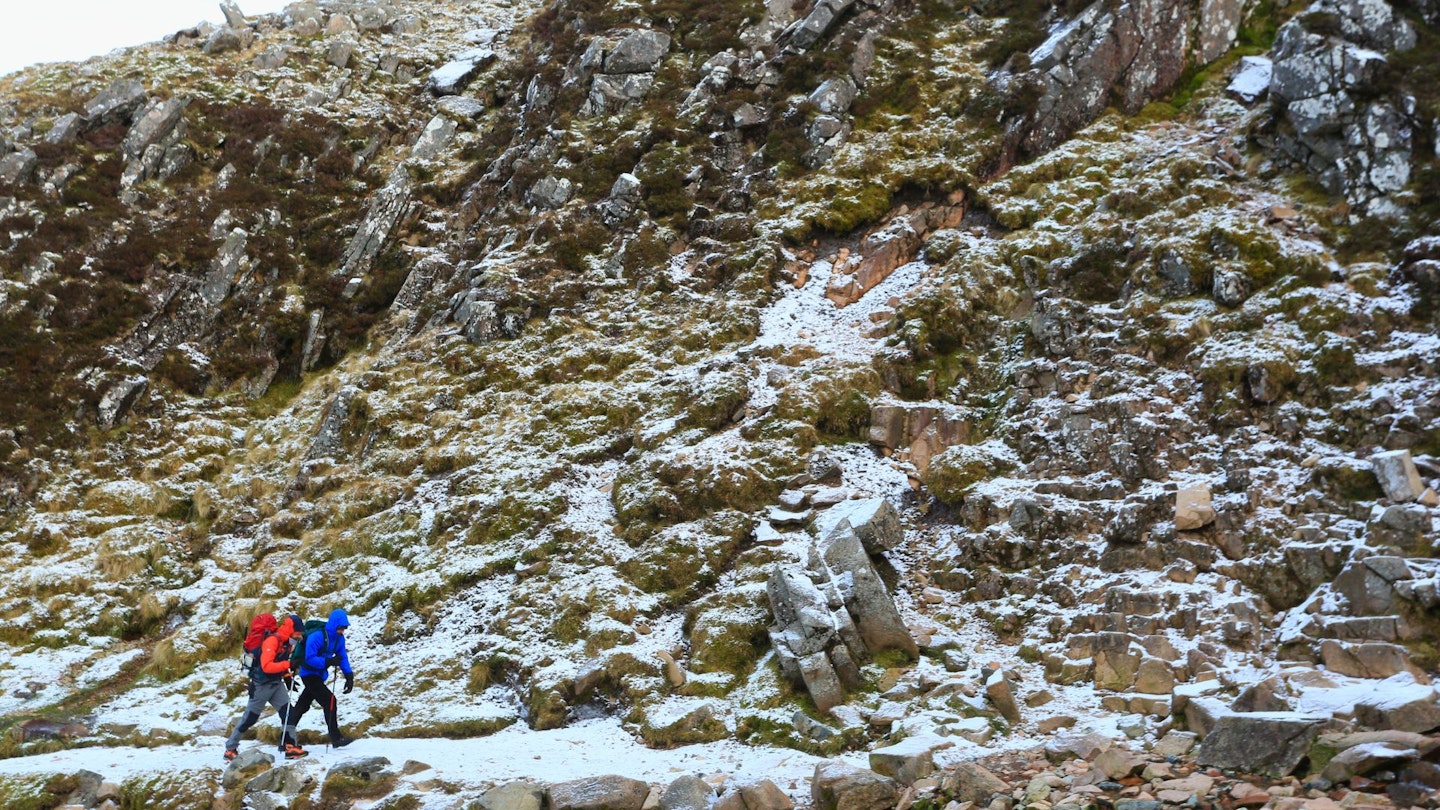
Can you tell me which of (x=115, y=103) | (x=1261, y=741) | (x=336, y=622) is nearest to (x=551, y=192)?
(x=336, y=622)

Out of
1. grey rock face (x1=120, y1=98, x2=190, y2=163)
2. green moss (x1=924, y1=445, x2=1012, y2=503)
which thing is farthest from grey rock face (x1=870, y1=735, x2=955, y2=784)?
grey rock face (x1=120, y1=98, x2=190, y2=163)

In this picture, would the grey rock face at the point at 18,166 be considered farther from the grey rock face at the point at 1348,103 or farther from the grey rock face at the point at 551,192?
the grey rock face at the point at 1348,103

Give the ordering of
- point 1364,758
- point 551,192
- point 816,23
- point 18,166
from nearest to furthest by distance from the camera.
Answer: point 1364,758 < point 551,192 < point 18,166 < point 816,23

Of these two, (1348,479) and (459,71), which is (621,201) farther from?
(1348,479)

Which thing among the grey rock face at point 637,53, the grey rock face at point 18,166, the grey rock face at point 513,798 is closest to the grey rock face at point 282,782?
the grey rock face at point 513,798

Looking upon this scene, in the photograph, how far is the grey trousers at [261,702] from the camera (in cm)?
1200

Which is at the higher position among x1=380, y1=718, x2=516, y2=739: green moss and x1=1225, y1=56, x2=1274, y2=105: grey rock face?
x1=1225, y1=56, x2=1274, y2=105: grey rock face

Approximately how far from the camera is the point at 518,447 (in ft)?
63.1

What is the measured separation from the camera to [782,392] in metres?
18.6

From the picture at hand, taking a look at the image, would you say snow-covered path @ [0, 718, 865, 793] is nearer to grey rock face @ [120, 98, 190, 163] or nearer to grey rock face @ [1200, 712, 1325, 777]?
grey rock face @ [1200, 712, 1325, 777]

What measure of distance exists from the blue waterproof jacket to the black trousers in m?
0.10

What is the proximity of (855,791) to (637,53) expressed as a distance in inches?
1161

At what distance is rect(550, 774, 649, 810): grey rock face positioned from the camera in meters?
9.55

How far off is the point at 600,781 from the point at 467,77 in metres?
36.0
